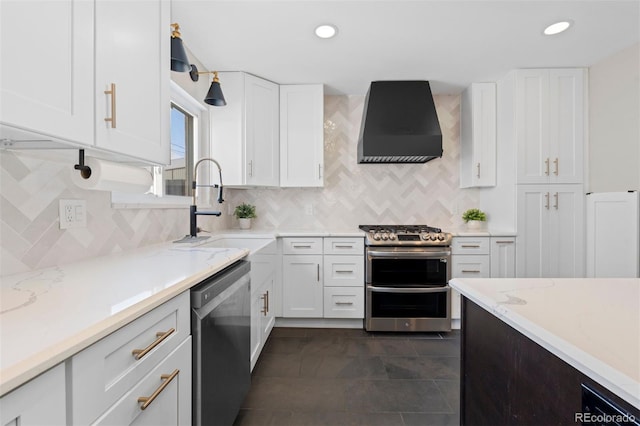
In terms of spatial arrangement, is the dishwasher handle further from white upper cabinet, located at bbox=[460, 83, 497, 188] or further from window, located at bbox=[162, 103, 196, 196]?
white upper cabinet, located at bbox=[460, 83, 497, 188]

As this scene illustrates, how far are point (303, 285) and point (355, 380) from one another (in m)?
1.06

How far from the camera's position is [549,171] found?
284 centimetres

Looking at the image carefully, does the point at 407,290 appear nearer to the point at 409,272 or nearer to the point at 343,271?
the point at 409,272

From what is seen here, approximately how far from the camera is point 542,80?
285cm

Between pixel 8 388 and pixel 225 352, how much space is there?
3.11ft

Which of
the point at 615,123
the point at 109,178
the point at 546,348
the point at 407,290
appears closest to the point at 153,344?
the point at 109,178

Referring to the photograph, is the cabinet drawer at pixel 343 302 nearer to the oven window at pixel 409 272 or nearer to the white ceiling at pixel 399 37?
the oven window at pixel 409 272

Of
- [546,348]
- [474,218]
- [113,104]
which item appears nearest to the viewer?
[546,348]

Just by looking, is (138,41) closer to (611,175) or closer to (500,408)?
(500,408)

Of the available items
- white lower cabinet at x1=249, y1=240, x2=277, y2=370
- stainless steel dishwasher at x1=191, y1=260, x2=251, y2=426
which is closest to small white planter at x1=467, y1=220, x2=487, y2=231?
white lower cabinet at x1=249, y1=240, x2=277, y2=370

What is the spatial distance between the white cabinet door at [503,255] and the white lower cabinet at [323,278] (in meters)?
1.24

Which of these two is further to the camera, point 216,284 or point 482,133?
point 482,133

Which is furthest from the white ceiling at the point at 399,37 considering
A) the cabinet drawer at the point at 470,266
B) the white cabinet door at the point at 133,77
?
the cabinet drawer at the point at 470,266

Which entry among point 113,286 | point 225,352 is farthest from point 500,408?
point 113,286
